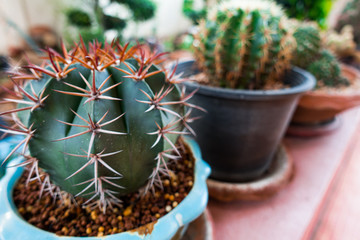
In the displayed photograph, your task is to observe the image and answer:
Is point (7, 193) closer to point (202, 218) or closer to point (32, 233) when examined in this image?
point (32, 233)

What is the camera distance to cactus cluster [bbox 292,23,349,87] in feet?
3.49

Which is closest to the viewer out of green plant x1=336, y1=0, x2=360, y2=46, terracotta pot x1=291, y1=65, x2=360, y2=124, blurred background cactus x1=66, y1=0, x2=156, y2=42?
terracotta pot x1=291, y1=65, x2=360, y2=124

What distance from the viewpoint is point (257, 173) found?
0.69 meters

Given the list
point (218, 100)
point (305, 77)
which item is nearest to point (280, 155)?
point (305, 77)

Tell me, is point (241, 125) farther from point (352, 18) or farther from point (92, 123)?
point (352, 18)

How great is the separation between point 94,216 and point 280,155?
25.3 inches

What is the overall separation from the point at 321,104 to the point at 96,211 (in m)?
0.84

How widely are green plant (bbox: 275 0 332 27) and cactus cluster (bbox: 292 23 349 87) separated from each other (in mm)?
743

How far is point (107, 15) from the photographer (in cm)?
212

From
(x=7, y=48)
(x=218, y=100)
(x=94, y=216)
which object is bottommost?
(x=7, y=48)

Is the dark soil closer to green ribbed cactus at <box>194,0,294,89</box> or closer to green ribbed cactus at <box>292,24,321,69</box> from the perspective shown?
green ribbed cactus at <box>194,0,294,89</box>

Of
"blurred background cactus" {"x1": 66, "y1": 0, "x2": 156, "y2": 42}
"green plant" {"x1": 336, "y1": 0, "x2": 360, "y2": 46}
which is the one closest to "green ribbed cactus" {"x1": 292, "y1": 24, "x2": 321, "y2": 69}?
"blurred background cactus" {"x1": 66, "y1": 0, "x2": 156, "y2": 42}

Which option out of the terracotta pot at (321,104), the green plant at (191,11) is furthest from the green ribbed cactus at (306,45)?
the green plant at (191,11)

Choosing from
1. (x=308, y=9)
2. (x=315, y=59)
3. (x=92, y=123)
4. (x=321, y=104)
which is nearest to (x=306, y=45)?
(x=315, y=59)
